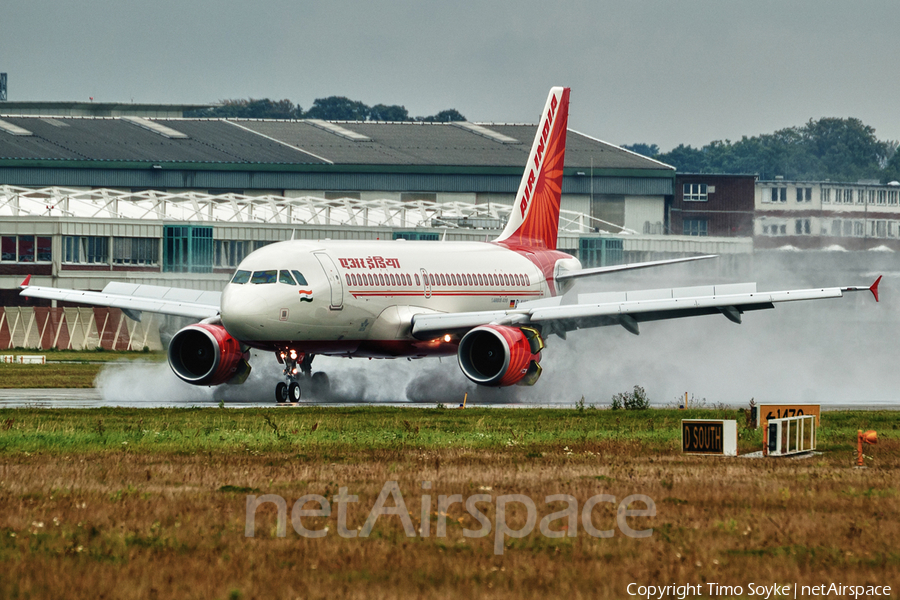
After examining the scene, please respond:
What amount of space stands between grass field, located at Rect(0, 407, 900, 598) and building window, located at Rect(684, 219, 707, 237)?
331 ft

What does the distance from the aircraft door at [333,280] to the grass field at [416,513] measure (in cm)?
1021

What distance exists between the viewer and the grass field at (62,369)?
4628 cm

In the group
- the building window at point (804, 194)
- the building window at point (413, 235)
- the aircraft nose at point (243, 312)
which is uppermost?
the building window at point (804, 194)

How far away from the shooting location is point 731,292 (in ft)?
124

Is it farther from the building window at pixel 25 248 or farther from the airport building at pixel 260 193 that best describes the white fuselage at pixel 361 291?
the building window at pixel 25 248

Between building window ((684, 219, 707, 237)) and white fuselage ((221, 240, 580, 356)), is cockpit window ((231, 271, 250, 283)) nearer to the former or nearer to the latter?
white fuselage ((221, 240, 580, 356))

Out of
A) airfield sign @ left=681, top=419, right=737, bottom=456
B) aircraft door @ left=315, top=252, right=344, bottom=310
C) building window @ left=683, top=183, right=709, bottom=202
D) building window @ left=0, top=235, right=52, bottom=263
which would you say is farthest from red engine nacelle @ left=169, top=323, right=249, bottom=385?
building window @ left=683, top=183, right=709, bottom=202

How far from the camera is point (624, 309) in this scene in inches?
1507

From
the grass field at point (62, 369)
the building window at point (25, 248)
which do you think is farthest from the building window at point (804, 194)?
the grass field at point (62, 369)

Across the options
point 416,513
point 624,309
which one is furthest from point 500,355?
point 416,513

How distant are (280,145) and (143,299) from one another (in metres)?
72.7

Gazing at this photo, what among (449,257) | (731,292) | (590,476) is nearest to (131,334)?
(449,257)

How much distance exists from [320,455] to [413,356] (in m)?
19.2

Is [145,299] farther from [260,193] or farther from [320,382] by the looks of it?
[260,193]
